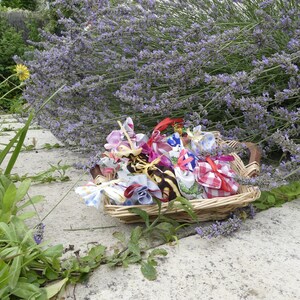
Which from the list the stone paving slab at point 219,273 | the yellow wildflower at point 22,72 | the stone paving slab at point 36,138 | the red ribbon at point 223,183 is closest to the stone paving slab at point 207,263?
the stone paving slab at point 219,273

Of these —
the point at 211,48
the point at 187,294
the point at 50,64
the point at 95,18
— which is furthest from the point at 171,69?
the point at 187,294

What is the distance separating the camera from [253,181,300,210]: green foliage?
4.21 feet

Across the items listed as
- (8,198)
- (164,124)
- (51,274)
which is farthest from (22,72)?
(51,274)

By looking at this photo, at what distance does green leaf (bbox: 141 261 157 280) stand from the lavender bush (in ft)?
1.59

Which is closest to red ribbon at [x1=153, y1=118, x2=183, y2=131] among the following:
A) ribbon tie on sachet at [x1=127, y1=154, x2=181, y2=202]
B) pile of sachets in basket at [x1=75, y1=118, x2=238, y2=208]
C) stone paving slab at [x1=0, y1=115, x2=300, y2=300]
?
→ pile of sachets in basket at [x1=75, y1=118, x2=238, y2=208]

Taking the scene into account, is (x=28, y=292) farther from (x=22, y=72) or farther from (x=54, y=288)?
(x=22, y=72)

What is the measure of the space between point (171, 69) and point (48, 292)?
825 mm

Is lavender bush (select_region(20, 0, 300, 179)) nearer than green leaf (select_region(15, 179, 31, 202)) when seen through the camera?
No

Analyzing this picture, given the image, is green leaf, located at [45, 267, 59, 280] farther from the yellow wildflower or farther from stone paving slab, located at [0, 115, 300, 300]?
the yellow wildflower

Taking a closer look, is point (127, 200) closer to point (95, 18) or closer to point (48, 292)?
point (48, 292)

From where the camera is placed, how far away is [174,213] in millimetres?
1141

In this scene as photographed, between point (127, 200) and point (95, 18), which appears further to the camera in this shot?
point (95, 18)

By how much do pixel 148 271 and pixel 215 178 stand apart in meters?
0.38

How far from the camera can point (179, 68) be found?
54.1 inches
